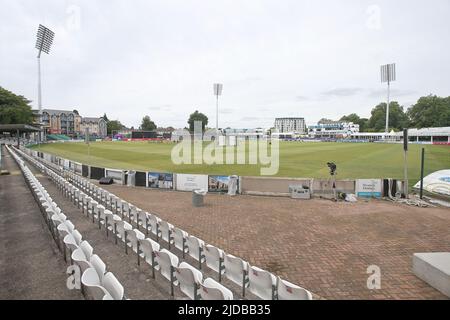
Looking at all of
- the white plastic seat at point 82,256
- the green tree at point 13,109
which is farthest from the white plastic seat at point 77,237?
the green tree at point 13,109

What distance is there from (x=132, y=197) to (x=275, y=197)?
780 cm

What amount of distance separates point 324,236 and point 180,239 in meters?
4.88

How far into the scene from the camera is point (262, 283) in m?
5.07

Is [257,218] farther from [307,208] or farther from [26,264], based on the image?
[26,264]

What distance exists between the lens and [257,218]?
38.0ft

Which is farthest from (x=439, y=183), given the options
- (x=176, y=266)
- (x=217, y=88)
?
(x=217, y=88)

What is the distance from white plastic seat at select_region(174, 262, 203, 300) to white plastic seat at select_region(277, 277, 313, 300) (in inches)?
52.9

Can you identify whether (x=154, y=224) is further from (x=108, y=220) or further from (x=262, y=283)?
(x=262, y=283)

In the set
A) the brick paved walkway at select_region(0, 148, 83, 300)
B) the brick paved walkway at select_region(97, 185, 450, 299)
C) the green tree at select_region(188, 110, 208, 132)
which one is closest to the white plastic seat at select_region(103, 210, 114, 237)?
the brick paved walkway at select_region(0, 148, 83, 300)

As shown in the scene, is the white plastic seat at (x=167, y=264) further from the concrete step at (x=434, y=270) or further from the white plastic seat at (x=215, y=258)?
the concrete step at (x=434, y=270)

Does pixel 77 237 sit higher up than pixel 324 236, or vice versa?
pixel 77 237

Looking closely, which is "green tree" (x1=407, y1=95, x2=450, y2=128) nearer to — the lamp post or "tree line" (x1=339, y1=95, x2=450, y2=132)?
"tree line" (x1=339, y1=95, x2=450, y2=132)

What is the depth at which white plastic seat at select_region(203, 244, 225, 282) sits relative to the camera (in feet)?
20.0
